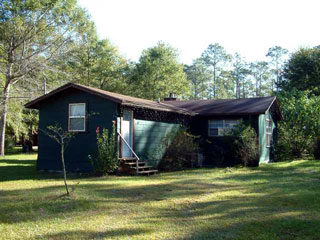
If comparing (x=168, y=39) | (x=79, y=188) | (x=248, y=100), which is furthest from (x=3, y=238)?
(x=168, y=39)

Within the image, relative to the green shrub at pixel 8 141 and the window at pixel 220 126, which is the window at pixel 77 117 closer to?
the window at pixel 220 126

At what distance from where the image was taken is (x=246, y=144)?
15.5m

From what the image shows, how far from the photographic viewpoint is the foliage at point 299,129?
63.7ft

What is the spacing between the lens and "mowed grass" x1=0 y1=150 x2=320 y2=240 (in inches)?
219

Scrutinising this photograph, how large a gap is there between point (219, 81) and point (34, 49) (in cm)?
3645

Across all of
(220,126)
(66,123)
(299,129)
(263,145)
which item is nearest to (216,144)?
(220,126)

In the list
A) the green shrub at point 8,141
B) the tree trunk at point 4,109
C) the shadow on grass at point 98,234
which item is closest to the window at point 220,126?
the shadow on grass at point 98,234

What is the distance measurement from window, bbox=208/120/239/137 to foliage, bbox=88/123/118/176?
6.85 metres

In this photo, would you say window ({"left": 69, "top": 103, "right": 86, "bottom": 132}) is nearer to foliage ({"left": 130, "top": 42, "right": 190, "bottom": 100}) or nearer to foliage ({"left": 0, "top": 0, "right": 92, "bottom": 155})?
foliage ({"left": 0, "top": 0, "right": 92, "bottom": 155})

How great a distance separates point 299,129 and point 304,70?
16.7 metres

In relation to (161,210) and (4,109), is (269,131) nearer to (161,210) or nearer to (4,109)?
(161,210)

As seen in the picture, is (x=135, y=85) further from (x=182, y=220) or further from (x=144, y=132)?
(x=182, y=220)

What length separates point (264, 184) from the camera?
33.0 feet

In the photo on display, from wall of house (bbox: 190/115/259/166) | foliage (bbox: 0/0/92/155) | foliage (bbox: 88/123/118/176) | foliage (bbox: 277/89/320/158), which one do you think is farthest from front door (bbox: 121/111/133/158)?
foliage (bbox: 0/0/92/155)
